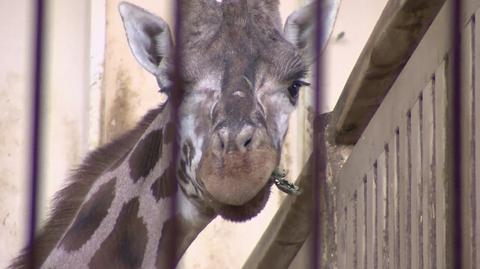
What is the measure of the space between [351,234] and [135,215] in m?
0.65

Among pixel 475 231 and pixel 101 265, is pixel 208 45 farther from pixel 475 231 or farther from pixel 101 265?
pixel 475 231

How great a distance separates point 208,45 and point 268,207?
3676 millimetres

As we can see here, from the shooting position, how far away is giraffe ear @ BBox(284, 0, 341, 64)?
151 inches

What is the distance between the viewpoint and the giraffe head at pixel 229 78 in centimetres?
342

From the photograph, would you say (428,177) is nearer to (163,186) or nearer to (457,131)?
(457,131)

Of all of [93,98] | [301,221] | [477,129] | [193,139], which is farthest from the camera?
[93,98]

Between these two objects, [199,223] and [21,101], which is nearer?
[199,223]

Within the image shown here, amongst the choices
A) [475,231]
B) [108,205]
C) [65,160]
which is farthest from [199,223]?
[65,160]

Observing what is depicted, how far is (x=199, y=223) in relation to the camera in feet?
13.2

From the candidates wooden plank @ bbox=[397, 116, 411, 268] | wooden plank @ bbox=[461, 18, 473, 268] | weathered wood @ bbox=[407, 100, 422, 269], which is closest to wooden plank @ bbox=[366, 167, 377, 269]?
wooden plank @ bbox=[397, 116, 411, 268]

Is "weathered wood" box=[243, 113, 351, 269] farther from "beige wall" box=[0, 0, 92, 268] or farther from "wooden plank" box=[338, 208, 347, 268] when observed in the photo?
"beige wall" box=[0, 0, 92, 268]

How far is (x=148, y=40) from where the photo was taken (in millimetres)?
3768

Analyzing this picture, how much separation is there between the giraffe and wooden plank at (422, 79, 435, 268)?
1.57 ft

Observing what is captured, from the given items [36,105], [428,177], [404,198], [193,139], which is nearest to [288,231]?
[193,139]
